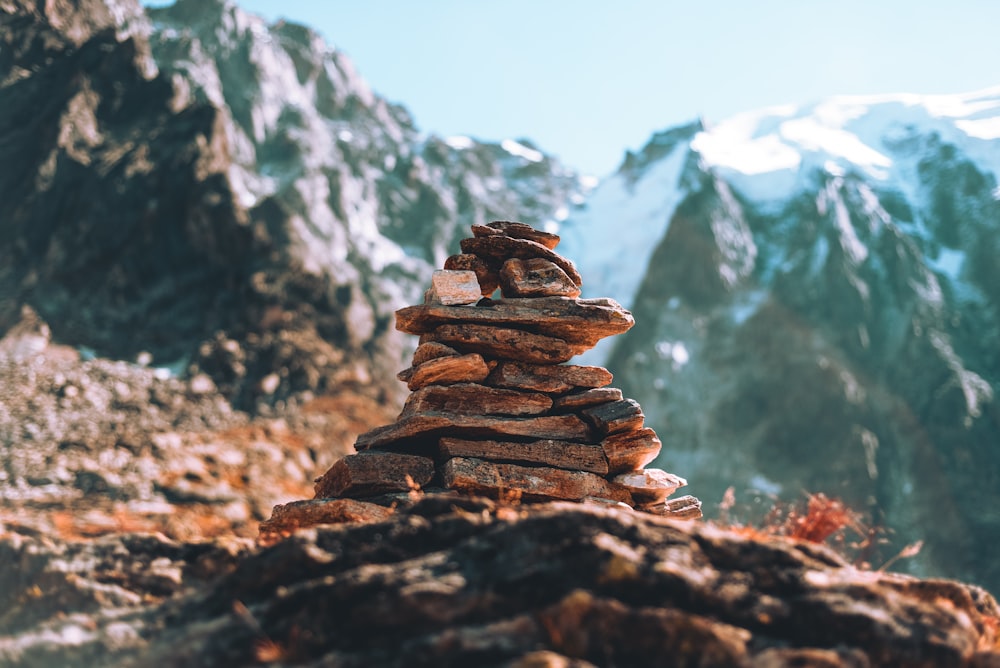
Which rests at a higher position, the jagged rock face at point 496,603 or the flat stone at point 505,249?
the flat stone at point 505,249

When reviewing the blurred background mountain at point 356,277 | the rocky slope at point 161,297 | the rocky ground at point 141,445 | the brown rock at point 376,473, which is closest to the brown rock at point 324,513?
the brown rock at point 376,473

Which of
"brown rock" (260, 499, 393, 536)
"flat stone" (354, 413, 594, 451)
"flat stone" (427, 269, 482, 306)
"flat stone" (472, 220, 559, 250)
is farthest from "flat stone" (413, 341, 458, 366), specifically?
"brown rock" (260, 499, 393, 536)

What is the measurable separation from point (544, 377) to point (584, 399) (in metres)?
0.80

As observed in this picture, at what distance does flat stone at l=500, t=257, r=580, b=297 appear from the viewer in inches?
561

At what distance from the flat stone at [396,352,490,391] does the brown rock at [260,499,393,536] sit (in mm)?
2523

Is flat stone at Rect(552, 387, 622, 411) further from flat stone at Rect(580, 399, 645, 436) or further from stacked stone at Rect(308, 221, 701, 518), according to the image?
flat stone at Rect(580, 399, 645, 436)

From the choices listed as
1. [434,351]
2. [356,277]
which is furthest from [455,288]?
[356,277]

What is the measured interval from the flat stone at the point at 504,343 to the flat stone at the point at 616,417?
1123mm

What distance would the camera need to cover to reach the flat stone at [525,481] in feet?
40.1

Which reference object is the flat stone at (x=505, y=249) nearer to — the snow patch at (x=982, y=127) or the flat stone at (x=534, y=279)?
the flat stone at (x=534, y=279)

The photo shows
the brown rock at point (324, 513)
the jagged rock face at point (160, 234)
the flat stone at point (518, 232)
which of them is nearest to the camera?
the brown rock at point (324, 513)

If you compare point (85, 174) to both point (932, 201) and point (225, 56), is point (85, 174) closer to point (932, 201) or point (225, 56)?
point (225, 56)

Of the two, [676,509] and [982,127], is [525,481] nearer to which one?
[676,509]

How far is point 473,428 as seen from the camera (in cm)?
1298
